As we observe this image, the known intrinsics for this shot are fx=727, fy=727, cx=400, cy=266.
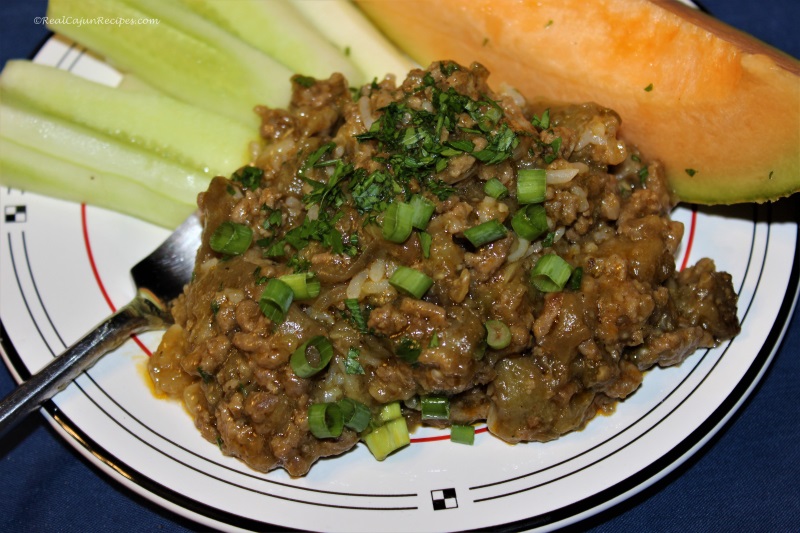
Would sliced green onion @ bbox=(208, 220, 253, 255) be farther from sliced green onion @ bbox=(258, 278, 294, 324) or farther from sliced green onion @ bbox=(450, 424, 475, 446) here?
sliced green onion @ bbox=(450, 424, 475, 446)

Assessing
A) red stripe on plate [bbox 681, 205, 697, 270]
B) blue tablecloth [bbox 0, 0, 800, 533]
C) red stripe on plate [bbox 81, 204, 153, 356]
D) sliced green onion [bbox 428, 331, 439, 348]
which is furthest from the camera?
red stripe on plate [bbox 681, 205, 697, 270]

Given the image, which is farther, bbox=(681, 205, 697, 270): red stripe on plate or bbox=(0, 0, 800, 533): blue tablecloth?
bbox=(681, 205, 697, 270): red stripe on plate

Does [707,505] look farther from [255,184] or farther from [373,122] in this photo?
[255,184]

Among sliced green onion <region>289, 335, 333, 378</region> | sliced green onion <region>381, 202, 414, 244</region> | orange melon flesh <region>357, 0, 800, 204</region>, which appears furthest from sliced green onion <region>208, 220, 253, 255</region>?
orange melon flesh <region>357, 0, 800, 204</region>

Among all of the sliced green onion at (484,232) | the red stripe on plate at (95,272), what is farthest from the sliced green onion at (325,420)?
the red stripe on plate at (95,272)

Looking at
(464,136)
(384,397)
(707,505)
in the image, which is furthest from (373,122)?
(707,505)

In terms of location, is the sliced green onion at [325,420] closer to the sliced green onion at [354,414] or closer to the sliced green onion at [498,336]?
the sliced green onion at [354,414]
